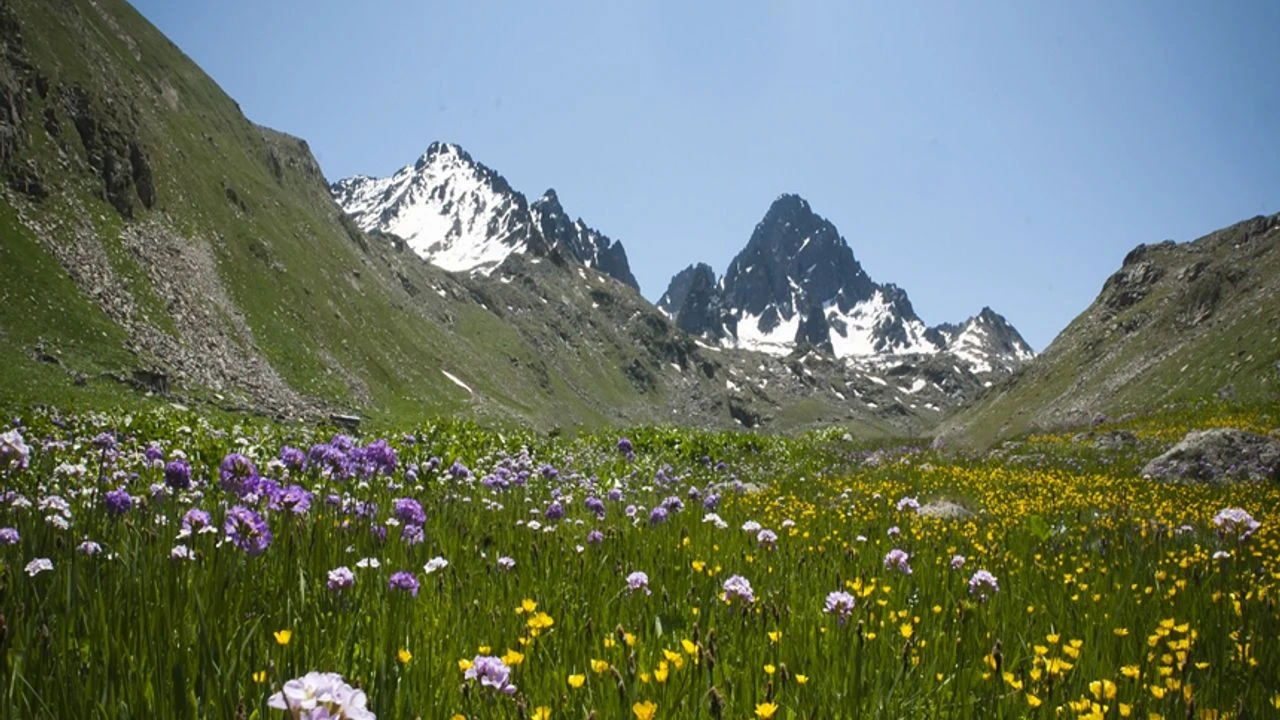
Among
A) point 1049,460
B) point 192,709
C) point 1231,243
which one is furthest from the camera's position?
point 1231,243

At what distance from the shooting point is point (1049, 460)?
21047 mm

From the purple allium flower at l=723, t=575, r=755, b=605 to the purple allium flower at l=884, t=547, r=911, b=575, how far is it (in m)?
1.64

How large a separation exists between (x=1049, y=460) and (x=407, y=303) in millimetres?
110617

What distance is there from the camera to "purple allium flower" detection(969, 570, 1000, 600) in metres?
4.87

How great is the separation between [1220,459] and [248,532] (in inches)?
771

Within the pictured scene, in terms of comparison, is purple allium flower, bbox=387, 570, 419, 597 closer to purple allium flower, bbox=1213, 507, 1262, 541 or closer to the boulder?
purple allium flower, bbox=1213, 507, 1262, 541

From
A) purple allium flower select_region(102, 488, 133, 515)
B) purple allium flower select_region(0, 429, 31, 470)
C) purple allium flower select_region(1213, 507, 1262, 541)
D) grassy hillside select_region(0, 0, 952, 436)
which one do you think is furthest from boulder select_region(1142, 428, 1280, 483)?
grassy hillside select_region(0, 0, 952, 436)

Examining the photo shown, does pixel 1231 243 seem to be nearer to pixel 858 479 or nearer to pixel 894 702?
pixel 858 479

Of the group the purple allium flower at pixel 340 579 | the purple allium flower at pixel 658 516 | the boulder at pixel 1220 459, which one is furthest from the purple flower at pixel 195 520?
the boulder at pixel 1220 459

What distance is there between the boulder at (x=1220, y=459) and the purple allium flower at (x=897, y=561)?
1362 centimetres

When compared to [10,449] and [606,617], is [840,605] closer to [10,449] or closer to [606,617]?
[606,617]

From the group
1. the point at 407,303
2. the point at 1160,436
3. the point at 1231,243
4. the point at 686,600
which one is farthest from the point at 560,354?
the point at 686,600

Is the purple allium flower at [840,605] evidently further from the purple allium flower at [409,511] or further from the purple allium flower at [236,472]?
the purple allium flower at [236,472]

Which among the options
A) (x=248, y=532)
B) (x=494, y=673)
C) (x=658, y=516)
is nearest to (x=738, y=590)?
(x=494, y=673)
